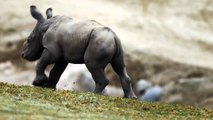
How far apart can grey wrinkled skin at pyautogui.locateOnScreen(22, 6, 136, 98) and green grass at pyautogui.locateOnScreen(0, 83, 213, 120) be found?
1.52 m

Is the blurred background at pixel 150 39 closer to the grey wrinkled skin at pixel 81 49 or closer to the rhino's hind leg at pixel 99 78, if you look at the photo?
the grey wrinkled skin at pixel 81 49

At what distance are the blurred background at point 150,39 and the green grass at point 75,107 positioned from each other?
12043 millimetres

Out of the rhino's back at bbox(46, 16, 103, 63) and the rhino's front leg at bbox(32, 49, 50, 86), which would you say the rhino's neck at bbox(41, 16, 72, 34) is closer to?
the rhino's back at bbox(46, 16, 103, 63)

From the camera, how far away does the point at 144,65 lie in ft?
86.0

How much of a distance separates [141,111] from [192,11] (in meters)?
16.8

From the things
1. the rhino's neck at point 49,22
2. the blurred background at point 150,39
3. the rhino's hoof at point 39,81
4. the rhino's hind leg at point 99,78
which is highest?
the rhino's neck at point 49,22

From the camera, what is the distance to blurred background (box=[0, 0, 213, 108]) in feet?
83.5

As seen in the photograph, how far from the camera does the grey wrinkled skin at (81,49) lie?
1405 cm

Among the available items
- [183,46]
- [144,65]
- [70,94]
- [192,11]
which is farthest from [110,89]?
[70,94]

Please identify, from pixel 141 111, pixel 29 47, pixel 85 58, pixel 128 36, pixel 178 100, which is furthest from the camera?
pixel 128 36

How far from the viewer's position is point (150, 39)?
88.5 feet

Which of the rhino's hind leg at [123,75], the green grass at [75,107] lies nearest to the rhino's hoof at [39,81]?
the rhino's hind leg at [123,75]

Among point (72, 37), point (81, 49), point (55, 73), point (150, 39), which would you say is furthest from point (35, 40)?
point (150, 39)

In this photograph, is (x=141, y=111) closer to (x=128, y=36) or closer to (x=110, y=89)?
(x=110, y=89)
